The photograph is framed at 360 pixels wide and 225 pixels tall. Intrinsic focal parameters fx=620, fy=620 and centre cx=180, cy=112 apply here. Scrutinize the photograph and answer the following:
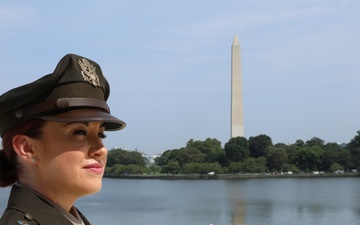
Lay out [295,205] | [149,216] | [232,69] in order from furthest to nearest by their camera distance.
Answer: [232,69]
[295,205]
[149,216]

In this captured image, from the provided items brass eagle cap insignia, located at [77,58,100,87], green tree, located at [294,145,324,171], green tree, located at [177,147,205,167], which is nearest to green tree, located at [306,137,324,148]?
green tree, located at [294,145,324,171]

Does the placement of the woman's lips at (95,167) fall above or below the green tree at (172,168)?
below

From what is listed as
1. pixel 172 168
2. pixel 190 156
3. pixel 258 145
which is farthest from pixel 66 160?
pixel 172 168

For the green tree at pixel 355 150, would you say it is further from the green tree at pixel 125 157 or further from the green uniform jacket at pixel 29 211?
the green uniform jacket at pixel 29 211

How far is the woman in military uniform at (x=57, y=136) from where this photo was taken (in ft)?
3.52

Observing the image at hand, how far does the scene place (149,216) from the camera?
106ft

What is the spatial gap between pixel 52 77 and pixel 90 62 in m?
0.10

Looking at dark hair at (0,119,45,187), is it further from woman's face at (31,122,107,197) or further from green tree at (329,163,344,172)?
green tree at (329,163,344,172)

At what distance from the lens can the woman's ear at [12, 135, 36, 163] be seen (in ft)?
3.62

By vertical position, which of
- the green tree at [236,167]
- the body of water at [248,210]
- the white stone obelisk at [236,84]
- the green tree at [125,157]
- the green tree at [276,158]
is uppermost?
the white stone obelisk at [236,84]

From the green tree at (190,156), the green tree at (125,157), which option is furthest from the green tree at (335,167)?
the green tree at (125,157)

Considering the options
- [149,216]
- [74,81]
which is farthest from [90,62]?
[149,216]

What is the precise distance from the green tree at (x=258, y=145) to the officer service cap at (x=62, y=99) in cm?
6815

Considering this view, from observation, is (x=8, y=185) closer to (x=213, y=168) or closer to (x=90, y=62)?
(x=90, y=62)
